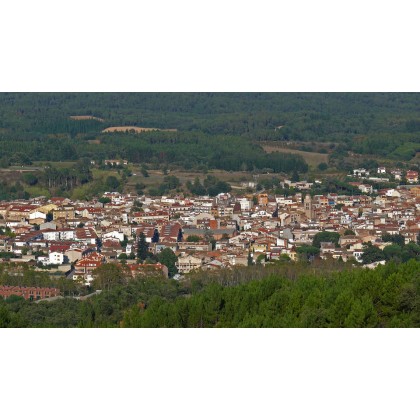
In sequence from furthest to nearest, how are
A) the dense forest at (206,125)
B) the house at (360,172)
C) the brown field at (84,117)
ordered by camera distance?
the brown field at (84,117)
the dense forest at (206,125)
the house at (360,172)

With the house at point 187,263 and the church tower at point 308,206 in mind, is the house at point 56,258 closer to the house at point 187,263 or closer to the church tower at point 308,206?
the house at point 187,263

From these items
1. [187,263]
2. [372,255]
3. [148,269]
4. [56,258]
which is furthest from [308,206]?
[148,269]

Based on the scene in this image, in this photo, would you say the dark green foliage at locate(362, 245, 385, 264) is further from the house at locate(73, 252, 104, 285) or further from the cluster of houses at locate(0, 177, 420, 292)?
the house at locate(73, 252, 104, 285)

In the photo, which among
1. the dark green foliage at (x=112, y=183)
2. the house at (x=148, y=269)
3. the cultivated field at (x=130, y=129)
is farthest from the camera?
the cultivated field at (x=130, y=129)

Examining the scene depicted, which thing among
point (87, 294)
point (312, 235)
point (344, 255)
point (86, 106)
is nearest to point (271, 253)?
point (344, 255)

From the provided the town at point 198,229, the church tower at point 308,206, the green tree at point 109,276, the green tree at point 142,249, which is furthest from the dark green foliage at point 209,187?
the green tree at point 109,276

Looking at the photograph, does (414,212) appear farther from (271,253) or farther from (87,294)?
(87,294)
